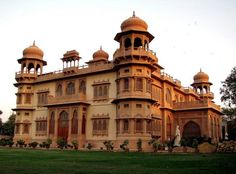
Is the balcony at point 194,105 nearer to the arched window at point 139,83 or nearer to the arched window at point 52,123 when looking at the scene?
the arched window at point 139,83

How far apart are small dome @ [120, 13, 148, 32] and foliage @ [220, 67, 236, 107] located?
40.9ft

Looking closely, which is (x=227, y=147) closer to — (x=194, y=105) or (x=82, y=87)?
(x=194, y=105)

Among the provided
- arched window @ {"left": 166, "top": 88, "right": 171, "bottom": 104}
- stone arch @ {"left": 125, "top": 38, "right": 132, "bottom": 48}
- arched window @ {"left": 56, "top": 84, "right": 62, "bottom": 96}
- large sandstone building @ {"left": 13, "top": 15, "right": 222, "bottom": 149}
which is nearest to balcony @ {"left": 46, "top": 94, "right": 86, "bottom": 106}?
large sandstone building @ {"left": 13, "top": 15, "right": 222, "bottom": 149}

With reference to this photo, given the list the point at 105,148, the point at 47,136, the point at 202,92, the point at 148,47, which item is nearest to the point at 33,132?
the point at 47,136

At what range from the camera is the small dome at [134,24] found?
3456 centimetres

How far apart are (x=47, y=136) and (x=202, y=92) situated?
28989 mm

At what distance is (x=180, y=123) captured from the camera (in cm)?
4209

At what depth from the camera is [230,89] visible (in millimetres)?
26172

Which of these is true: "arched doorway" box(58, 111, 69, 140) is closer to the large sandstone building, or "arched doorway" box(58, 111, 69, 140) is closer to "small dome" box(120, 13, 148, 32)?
the large sandstone building

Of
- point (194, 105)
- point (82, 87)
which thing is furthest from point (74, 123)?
point (194, 105)

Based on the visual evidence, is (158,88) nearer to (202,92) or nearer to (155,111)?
(155,111)

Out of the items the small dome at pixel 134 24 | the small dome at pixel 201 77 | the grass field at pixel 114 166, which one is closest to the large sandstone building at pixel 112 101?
the small dome at pixel 134 24

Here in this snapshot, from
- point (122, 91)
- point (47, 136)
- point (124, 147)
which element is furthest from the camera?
point (47, 136)

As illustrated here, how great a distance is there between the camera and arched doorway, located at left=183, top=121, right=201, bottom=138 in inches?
1607
